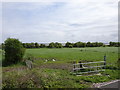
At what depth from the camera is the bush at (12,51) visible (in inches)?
466

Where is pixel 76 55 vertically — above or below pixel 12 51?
below

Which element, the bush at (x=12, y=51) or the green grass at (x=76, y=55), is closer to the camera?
the bush at (x=12, y=51)

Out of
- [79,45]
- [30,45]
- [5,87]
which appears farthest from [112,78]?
[79,45]

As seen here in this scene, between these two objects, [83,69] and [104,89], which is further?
[83,69]

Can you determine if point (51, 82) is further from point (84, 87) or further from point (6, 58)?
point (6, 58)

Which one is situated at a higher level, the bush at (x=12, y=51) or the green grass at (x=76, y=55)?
the bush at (x=12, y=51)

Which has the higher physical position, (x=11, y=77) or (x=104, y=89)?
(x=11, y=77)

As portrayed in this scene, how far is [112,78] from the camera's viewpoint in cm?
703

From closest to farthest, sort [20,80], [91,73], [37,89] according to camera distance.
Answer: [37,89]
[20,80]
[91,73]

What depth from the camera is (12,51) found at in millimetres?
11852

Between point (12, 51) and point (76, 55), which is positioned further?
point (76, 55)

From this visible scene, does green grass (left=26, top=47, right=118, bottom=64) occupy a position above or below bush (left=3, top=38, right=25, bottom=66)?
below

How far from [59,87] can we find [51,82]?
0.60m

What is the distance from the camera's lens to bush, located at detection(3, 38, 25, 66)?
1183cm
